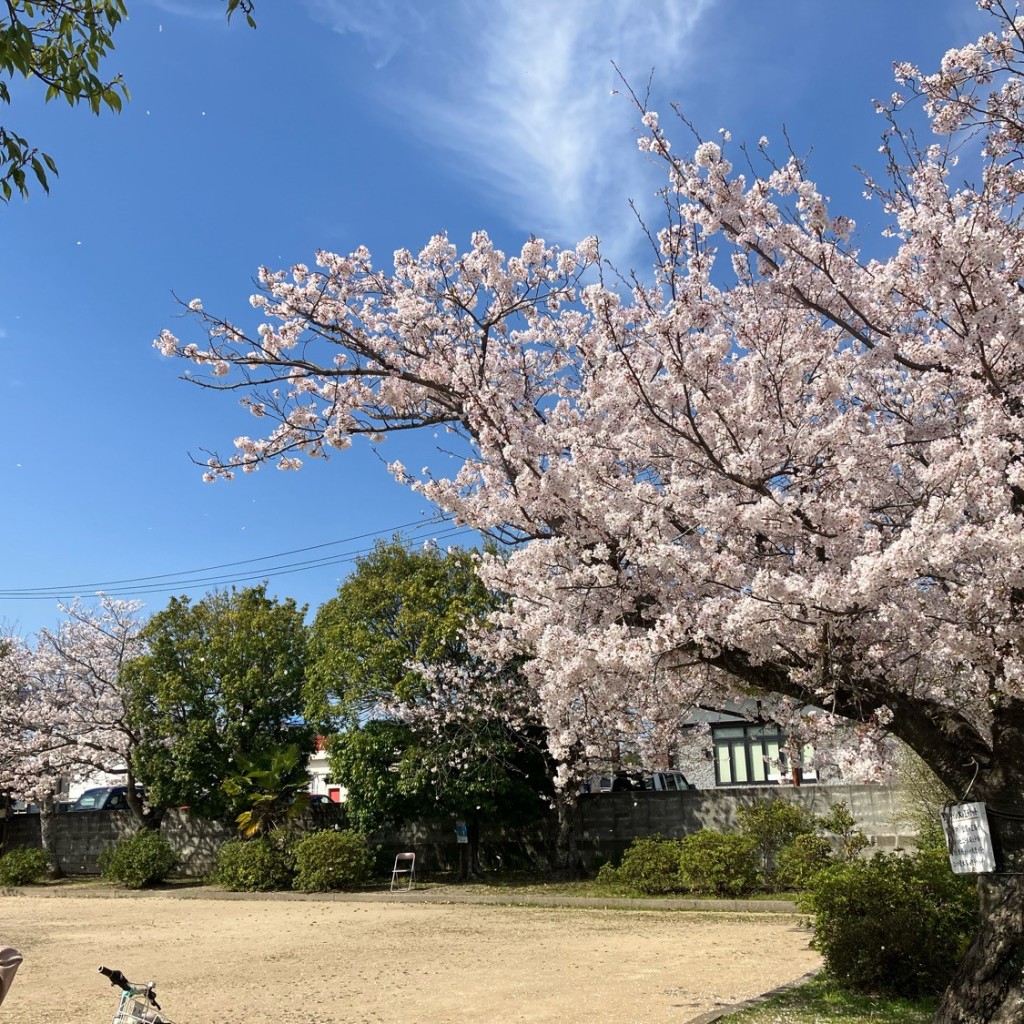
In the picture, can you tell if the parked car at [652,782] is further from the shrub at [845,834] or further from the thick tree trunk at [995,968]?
the thick tree trunk at [995,968]

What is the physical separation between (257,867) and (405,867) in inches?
114

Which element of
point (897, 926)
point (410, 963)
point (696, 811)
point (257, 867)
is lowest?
point (410, 963)

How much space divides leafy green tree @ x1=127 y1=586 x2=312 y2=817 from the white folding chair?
3.58 m

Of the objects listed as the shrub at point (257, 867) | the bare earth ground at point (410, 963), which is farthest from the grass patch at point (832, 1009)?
the shrub at point (257, 867)

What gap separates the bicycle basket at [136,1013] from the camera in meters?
4.21

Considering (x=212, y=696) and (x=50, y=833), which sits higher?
(x=212, y=696)

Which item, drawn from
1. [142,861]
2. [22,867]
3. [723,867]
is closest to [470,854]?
[723,867]

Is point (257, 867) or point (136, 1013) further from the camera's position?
point (257, 867)

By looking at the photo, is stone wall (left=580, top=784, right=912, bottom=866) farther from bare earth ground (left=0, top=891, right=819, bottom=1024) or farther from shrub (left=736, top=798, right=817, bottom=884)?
bare earth ground (left=0, top=891, right=819, bottom=1024)

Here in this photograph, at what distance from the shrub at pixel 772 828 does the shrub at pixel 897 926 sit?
7.29 m

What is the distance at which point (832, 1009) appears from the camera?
22.3ft

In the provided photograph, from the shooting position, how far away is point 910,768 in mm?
12352

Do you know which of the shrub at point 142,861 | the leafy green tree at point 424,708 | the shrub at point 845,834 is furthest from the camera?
the shrub at point 142,861

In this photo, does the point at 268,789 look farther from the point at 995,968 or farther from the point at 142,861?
the point at 995,968
